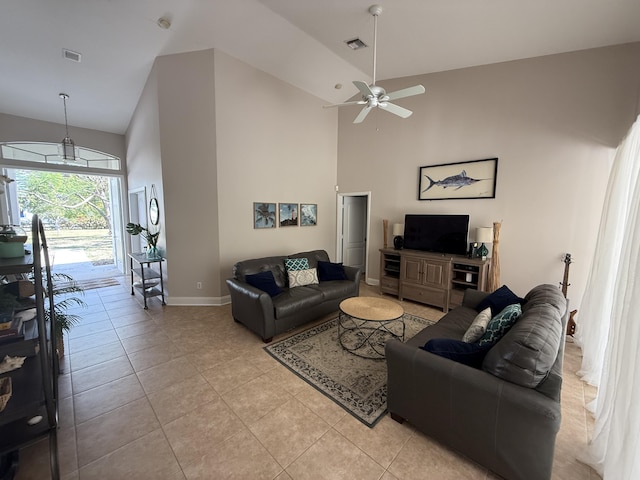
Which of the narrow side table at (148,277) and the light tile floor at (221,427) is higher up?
the narrow side table at (148,277)

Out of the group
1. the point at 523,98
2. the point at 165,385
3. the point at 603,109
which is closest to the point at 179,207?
the point at 165,385

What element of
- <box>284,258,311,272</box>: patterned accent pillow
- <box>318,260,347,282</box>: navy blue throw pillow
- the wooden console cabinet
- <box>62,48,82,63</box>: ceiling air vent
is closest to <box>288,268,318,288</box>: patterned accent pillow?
<box>284,258,311,272</box>: patterned accent pillow

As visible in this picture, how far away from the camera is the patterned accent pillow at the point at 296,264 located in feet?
13.6

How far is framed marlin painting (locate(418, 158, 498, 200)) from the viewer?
13.8ft

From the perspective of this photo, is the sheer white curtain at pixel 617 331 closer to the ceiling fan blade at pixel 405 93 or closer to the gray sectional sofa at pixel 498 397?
the gray sectional sofa at pixel 498 397

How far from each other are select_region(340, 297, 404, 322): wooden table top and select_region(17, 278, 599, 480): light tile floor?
906 millimetres

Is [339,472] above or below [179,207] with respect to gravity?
below

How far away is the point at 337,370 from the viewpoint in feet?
8.98

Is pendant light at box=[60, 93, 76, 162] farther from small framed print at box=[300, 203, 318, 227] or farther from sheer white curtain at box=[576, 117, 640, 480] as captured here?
sheer white curtain at box=[576, 117, 640, 480]

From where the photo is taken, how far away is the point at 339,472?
170 centimetres

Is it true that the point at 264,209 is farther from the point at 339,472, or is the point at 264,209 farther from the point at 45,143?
the point at 45,143

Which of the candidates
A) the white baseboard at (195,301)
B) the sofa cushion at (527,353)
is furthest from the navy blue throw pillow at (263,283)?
the sofa cushion at (527,353)

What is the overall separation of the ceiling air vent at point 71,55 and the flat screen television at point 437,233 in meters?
5.68

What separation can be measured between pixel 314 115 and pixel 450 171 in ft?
9.67
